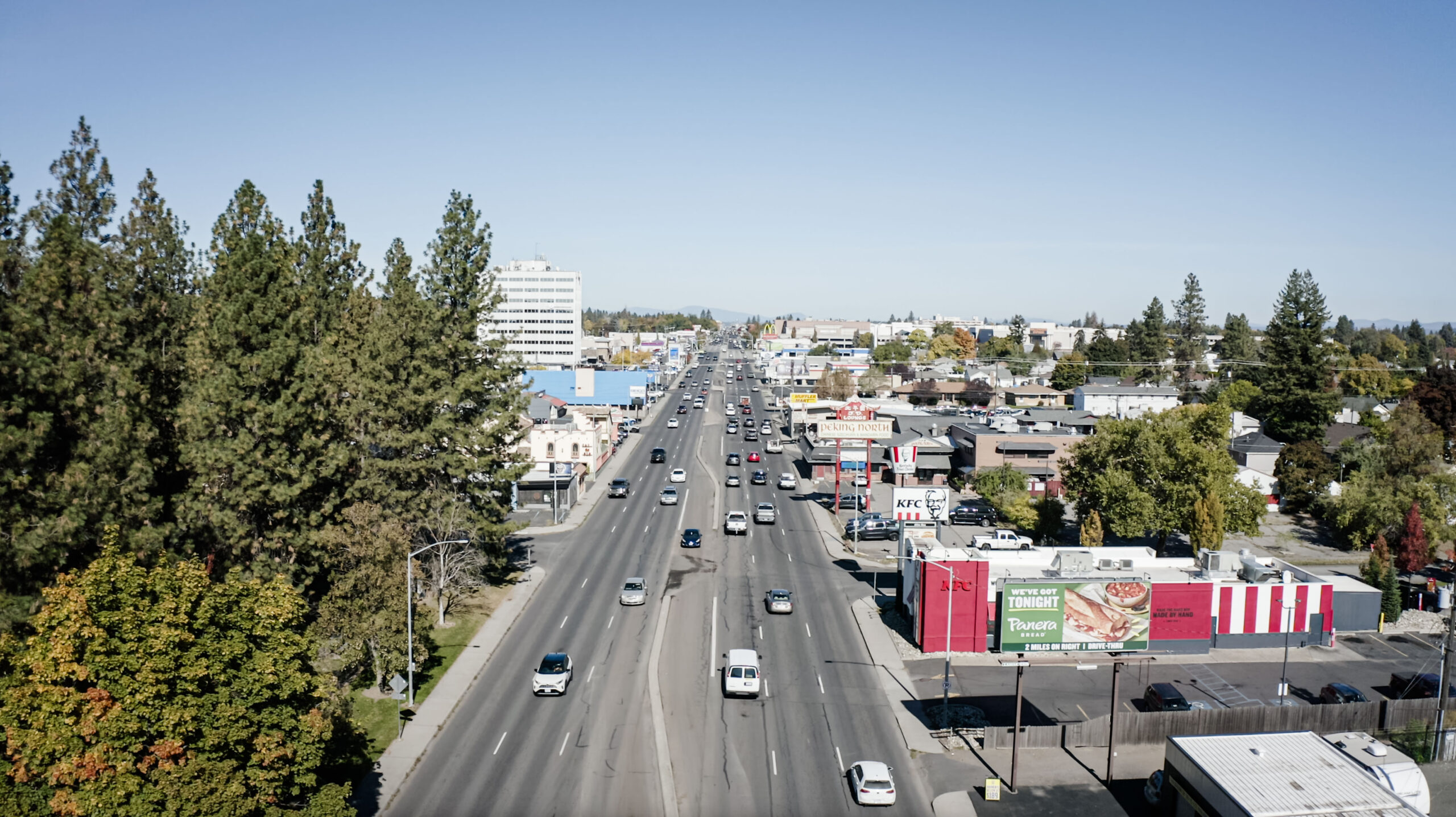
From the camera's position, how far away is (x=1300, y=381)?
3949 inches

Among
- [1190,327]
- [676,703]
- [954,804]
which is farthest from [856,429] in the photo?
[1190,327]

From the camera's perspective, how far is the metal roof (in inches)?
977

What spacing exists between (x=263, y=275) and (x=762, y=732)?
28.4m

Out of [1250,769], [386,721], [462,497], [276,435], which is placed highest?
[276,435]

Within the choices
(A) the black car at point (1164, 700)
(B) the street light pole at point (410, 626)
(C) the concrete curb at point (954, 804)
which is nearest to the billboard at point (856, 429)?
(A) the black car at point (1164, 700)

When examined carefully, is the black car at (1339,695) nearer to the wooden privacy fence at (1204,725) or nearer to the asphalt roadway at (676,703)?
the wooden privacy fence at (1204,725)

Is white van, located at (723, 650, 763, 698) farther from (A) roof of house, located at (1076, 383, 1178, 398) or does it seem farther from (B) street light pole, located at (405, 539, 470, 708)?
(A) roof of house, located at (1076, 383, 1178, 398)

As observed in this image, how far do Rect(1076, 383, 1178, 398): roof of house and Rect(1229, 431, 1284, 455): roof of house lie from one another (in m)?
38.2

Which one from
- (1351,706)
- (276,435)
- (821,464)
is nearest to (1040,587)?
(1351,706)

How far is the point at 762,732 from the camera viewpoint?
34.4 meters

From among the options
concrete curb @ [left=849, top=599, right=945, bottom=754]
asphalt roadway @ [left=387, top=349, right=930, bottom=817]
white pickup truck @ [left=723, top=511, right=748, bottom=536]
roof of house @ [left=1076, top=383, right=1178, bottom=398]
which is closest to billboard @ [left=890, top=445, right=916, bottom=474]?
asphalt roadway @ [left=387, top=349, right=930, bottom=817]

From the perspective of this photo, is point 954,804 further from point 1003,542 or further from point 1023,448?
point 1023,448

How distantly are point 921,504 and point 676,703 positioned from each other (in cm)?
2549

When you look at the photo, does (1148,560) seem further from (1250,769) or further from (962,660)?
(1250,769)
